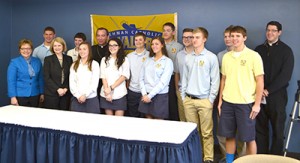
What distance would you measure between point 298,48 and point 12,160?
11.0 feet

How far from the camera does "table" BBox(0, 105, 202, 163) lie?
84.9 inches

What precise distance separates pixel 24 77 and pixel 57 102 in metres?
0.49

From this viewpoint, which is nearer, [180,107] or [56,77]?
[56,77]

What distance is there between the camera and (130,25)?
4.43 meters

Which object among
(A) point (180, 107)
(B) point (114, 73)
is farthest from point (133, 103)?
(A) point (180, 107)

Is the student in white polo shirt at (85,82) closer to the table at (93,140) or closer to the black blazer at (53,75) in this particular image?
the black blazer at (53,75)

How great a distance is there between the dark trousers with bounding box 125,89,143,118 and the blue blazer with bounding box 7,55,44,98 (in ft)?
3.79

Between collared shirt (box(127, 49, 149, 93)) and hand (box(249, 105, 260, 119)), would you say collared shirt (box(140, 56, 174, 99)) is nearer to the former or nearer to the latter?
collared shirt (box(127, 49, 149, 93))

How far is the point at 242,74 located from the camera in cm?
293

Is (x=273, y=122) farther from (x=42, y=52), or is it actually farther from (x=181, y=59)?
(x=42, y=52)

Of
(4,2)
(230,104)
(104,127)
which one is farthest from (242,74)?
(4,2)

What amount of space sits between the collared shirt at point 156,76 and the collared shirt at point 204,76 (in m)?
0.28

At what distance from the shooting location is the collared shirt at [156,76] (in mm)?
3420

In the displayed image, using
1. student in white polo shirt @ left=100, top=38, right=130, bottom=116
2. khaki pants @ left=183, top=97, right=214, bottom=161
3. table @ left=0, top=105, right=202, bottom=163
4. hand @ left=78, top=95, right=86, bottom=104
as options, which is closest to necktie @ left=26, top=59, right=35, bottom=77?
hand @ left=78, top=95, right=86, bottom=104
